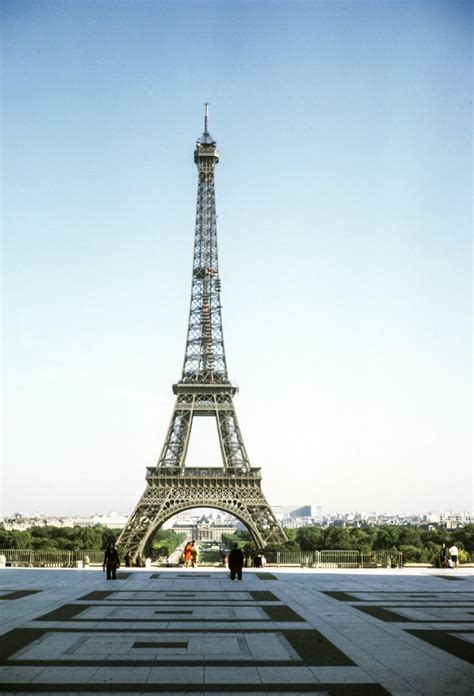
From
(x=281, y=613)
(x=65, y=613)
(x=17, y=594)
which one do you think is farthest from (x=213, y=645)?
(x=17, y=594)

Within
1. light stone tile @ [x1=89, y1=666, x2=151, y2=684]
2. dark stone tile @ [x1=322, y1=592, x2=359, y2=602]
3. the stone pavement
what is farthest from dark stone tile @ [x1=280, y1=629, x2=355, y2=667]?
dark stone tile @ [x1=322, y1=592, x2=359, y2=602]

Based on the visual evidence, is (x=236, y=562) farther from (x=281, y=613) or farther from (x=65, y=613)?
(x=65, y=613)

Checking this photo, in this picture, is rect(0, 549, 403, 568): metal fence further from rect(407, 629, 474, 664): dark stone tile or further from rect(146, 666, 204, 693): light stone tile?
rect(146, 666, 204, 693): light stone tile

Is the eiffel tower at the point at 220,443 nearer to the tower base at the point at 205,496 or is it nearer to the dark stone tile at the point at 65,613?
the tower base at the point at 205,496

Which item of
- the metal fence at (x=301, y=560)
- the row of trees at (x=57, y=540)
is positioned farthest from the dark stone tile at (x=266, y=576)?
the row of trees at (x=57, y=540)

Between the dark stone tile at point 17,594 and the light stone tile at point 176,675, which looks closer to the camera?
the light stone tile at point 176,675

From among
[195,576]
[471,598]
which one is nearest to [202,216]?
[195,576]
